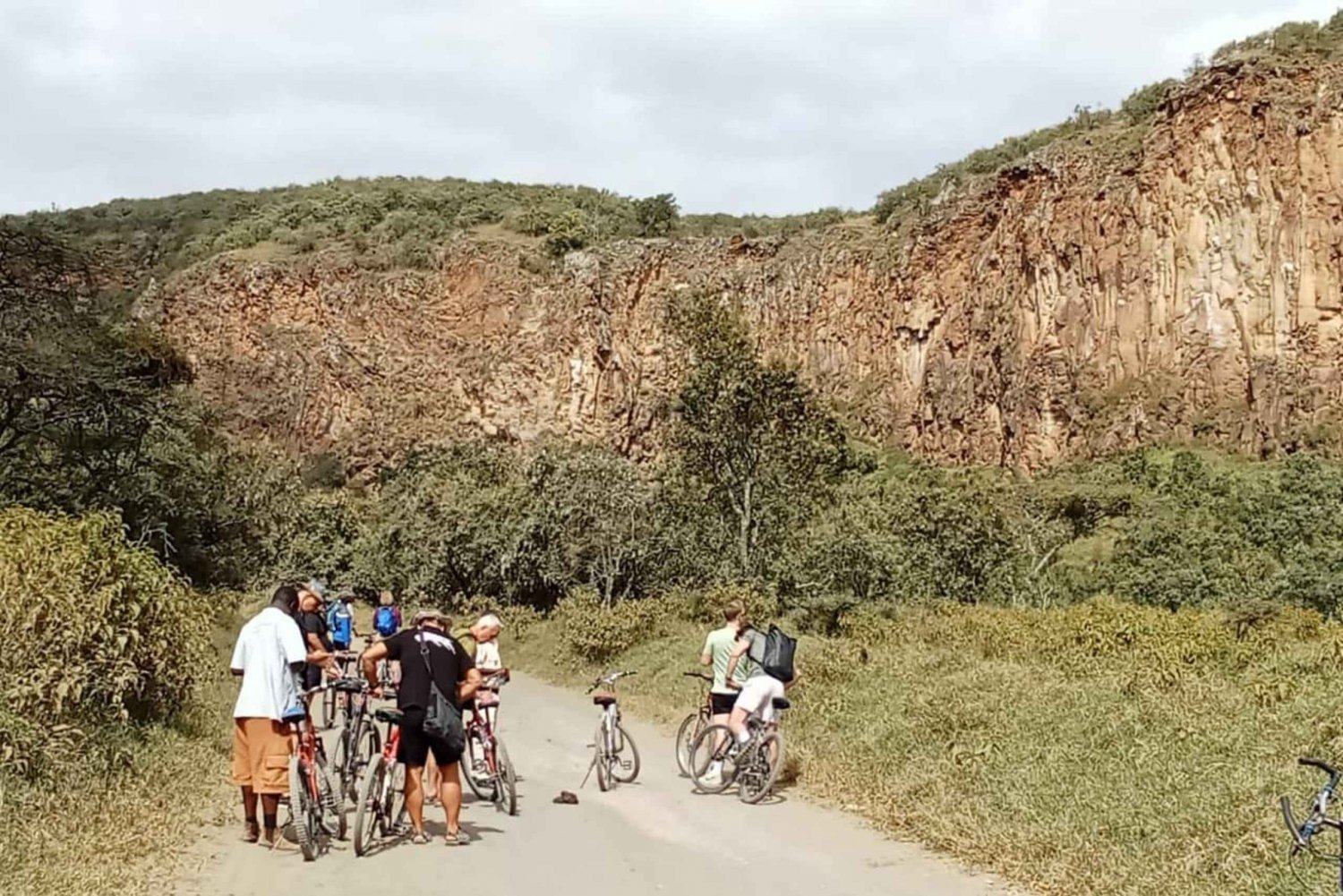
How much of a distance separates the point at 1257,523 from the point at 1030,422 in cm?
1925

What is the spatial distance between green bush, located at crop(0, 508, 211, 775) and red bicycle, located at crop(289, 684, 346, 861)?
6.12 feet

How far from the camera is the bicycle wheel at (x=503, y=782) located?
1048cm

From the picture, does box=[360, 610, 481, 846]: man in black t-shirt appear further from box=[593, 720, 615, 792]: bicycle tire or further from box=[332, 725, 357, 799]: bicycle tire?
box=[593, 720, 615, 792]: bicycle tire

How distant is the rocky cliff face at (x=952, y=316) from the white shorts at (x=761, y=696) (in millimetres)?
18019

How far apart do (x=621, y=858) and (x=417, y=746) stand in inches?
62.8

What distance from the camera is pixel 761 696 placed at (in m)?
11.1

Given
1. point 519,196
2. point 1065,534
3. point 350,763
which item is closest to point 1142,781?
point 350,763

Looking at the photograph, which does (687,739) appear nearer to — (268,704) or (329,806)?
(329,806)

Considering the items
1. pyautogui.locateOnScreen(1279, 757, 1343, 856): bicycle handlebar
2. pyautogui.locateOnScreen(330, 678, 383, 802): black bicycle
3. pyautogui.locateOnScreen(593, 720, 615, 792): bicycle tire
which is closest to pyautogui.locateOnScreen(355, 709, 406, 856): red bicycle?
pyautogui.locateOnScreen(330, 678, 383, 802): black bicycle

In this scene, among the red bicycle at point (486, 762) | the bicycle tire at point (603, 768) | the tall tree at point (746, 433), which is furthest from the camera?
the tall tree at point (746, 433)

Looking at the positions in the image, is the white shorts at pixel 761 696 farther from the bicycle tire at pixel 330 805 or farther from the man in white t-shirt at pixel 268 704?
the man in white t-shirt at pixel 268 704

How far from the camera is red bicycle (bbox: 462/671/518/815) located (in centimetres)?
1058

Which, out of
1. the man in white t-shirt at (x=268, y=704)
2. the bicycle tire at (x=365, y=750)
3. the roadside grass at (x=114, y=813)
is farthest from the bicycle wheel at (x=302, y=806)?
the bicycle tire at (x=365, y=750)

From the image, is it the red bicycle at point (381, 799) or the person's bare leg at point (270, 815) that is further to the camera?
the person's bare leg at point (270, 815)
